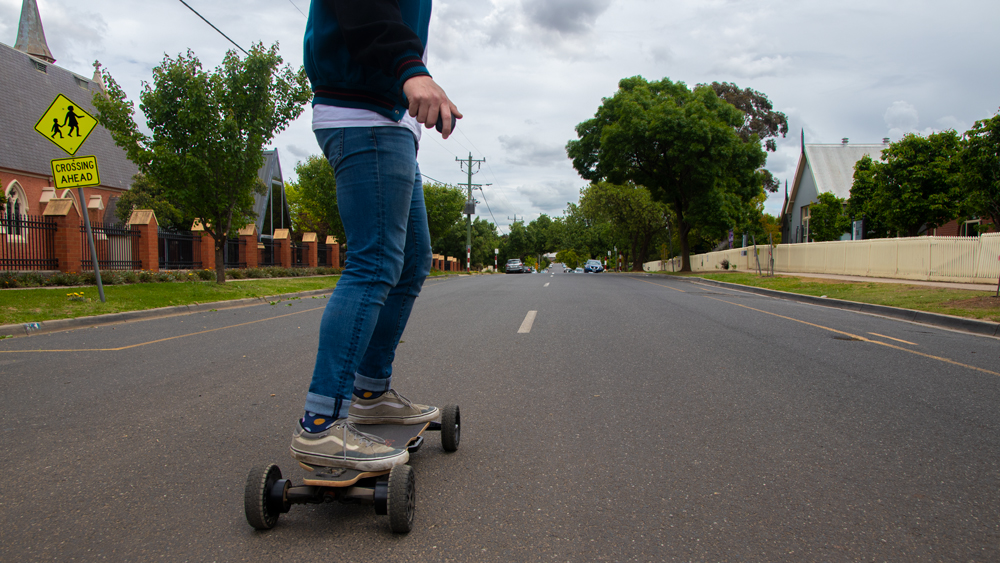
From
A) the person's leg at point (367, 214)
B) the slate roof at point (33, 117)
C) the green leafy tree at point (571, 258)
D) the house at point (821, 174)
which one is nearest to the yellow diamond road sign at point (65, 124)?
the person's leg at point (367, 214)

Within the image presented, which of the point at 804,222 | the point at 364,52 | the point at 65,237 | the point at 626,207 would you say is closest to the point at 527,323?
the point at 364,52

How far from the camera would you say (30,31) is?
3994 centimetres

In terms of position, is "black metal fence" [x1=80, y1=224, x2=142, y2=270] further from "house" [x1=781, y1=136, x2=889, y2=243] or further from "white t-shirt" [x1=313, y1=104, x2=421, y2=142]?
"house" [x1=781, y1=136, x2=889, y2=243]

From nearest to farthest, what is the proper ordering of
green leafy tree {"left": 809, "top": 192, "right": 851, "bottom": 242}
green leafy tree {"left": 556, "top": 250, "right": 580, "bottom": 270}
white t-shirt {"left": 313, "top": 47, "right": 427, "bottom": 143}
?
white t-shirt {"left": 313, "top": 47, "right": 427, "bottom": 143}
green leafy tree {"left": 809, "top": 192, "right": 851, "bottom": 242}
green leafy tree {"left": 556, "top": 250, "right": 580, "bottom": 270}

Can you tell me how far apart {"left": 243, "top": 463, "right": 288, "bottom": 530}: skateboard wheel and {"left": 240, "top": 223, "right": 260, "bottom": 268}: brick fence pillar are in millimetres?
24877

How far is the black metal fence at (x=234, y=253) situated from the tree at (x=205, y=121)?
866 centimetres

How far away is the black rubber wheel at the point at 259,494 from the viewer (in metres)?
1.80

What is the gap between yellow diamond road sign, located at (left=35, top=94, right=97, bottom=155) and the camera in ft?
30.7

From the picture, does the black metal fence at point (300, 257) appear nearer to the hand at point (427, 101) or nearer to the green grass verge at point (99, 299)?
the green grass verge at point (99, 299)

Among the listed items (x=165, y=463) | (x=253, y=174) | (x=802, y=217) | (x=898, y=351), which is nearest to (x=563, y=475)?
(x=165, y=463)

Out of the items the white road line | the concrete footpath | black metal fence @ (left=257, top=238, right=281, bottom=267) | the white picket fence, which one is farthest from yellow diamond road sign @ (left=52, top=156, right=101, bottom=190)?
the white picket fence

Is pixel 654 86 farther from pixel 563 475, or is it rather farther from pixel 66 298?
pixel 563 475

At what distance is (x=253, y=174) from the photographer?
16.0 metres

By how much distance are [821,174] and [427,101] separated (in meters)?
44.6
